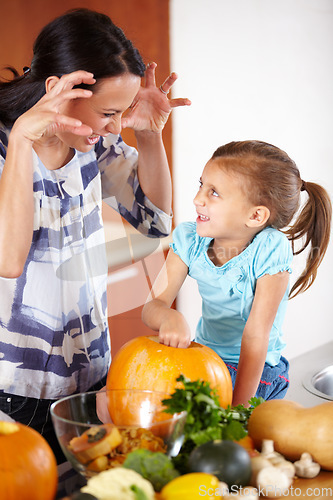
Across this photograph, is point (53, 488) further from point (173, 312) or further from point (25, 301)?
point (25, 301)

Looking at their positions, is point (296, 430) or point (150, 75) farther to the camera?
point (150, 75)

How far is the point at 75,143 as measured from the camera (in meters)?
1.25

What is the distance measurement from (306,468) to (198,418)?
163 millimetres

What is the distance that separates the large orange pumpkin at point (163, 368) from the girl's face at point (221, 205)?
1.36 feet

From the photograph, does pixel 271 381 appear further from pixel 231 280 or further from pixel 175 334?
pixel 175 334

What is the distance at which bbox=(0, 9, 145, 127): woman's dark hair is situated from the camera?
1174 mm

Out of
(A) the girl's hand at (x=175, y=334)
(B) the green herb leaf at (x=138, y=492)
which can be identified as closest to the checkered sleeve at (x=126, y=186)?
(A) the girl's hand at (x=175, y=334)

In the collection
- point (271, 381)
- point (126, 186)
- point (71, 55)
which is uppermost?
point (71, 55)

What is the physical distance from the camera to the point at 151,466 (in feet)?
2.16

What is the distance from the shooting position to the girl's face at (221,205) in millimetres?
1327

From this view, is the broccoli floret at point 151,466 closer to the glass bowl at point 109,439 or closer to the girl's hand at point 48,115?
the glass bowl at point 109,439

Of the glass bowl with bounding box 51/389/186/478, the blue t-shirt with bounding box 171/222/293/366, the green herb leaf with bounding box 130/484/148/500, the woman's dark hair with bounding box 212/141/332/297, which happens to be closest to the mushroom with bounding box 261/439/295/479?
the glass bowl with bounding box 51/389/186/478

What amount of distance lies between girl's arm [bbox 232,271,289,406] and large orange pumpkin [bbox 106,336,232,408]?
7.4 inches

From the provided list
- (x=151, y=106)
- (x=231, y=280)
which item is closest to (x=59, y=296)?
(x=231, y=280)
